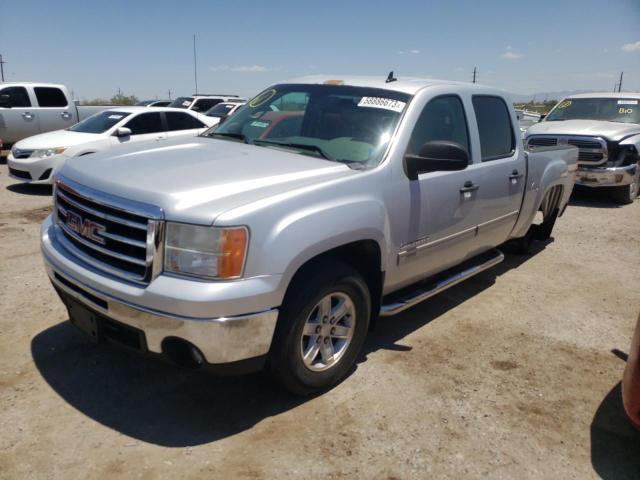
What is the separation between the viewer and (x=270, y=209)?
2.62 metres

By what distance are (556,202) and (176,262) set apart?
17.2 ft

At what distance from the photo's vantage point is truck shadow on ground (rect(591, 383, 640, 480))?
273 cm

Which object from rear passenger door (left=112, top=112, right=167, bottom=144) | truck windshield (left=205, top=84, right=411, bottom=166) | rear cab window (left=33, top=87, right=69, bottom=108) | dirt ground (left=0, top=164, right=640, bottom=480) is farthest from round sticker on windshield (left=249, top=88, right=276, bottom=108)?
rear cab window (left=33, top=87, right=69, bottom=108)

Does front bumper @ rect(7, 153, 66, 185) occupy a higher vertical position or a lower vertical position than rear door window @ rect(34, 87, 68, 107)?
lower

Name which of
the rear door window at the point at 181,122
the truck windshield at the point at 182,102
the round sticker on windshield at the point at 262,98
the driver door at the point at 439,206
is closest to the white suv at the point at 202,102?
the truck windshield at the point at 182,102

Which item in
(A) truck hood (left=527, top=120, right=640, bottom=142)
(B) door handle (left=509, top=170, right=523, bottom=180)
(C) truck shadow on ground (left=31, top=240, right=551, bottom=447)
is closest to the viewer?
(C) truck shadow on ground (left=31, top=240, right=551, bottom=447)

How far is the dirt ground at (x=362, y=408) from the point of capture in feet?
8.70

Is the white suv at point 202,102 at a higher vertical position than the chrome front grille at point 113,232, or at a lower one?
higher

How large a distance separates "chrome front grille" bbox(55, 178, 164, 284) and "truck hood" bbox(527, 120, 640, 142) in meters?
8.98

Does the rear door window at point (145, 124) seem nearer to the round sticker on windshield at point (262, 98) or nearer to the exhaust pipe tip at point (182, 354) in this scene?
the round sticker on windshield at point (262, 98)

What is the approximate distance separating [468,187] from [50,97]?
43.2ft

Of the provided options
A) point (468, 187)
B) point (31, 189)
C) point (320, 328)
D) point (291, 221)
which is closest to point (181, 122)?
point (31, 189)

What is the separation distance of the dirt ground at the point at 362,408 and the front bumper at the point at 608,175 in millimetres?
5351

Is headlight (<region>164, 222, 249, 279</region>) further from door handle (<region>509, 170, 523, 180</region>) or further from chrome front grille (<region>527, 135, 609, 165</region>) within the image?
chrome front grille (<region>527, 135, 609, 165</region>)
